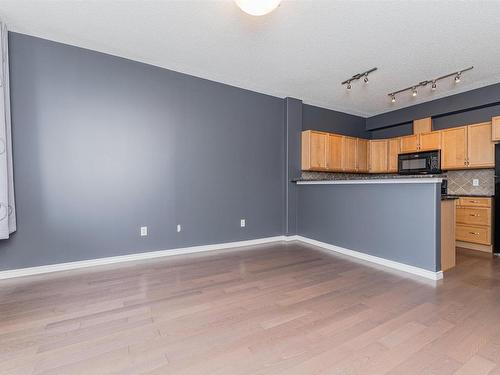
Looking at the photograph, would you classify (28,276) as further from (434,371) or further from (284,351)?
(434,371)

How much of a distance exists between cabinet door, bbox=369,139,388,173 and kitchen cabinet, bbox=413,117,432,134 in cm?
62

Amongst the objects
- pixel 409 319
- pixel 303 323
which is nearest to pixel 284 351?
pixel 303 323

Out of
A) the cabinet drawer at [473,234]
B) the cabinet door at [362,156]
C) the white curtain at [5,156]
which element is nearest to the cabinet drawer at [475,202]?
the cabinet drawer at [473,234]

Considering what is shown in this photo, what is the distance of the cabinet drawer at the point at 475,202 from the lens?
12.1 feet

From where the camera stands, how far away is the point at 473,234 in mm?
3801

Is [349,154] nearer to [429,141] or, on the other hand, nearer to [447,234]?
[429,141]

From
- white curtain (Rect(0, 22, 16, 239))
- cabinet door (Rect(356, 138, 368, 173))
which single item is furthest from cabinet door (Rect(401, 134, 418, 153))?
white curtain (Rect(0, 22, 16, 239))

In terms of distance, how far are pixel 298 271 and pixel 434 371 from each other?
1578mm

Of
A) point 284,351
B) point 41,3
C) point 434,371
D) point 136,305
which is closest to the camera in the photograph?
point 434,371

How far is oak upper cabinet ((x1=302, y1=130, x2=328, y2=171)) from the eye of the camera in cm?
452

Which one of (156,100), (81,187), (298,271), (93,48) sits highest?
(93,48)

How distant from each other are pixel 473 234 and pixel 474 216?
0.28m

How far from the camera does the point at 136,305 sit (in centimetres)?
201

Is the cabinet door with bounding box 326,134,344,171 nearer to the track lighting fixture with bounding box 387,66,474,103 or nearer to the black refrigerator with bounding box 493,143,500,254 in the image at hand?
the track lighting fixture with bounding box 387,66,474,103
